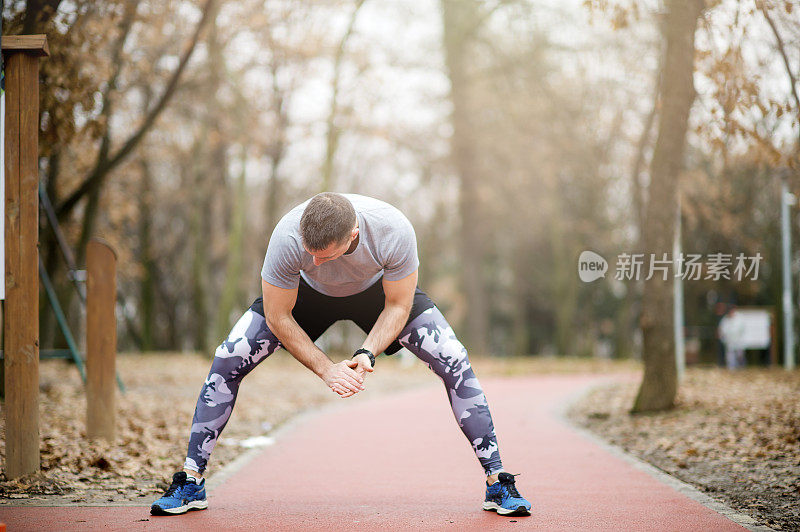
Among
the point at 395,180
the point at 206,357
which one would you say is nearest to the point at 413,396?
the point at 206,357

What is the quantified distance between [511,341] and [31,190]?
44.2 m

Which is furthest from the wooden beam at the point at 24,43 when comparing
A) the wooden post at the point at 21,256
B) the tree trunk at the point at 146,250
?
the tree trunk at the point at 146,250

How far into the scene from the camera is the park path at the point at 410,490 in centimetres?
442

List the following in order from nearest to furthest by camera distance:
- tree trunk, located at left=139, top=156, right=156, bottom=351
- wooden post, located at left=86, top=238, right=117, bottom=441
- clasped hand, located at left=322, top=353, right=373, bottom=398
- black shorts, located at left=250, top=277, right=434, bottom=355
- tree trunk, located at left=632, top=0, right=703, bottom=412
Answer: clasped hand, located at left=322, top=353, right=373, bottom=398 < black shorts, located at left=250, top=277, right=434, bottom=355 < wooden post, located at left=86, top=238, right=117, bottom=441 < tree trunk, located at left=632, top=0, right=703, bottom=412 < tree trunk, located at left=139, top=156, right=156, bottom=351

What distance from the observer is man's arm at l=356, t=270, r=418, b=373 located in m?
4.47

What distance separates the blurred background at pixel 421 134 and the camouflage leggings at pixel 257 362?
539 centimetres

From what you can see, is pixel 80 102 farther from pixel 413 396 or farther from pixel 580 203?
pixel 580 203

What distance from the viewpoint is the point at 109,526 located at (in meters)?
4.27

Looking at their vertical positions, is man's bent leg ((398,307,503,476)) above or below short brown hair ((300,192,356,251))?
below

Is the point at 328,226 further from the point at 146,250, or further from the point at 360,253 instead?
the point at 146,250

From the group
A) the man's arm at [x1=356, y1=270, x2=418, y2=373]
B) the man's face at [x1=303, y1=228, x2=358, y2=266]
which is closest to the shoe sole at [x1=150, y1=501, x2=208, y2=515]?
the man's arm at [x1=356, y1=270, x2=418, y2=373]

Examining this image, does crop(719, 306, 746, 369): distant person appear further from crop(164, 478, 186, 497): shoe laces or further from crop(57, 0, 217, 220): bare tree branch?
crop(164, 478, 186, 497): shoe laces

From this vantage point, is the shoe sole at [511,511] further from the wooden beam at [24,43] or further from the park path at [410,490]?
the wooden beam at [24,43]

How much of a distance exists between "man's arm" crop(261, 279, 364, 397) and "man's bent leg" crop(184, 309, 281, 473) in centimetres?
16
